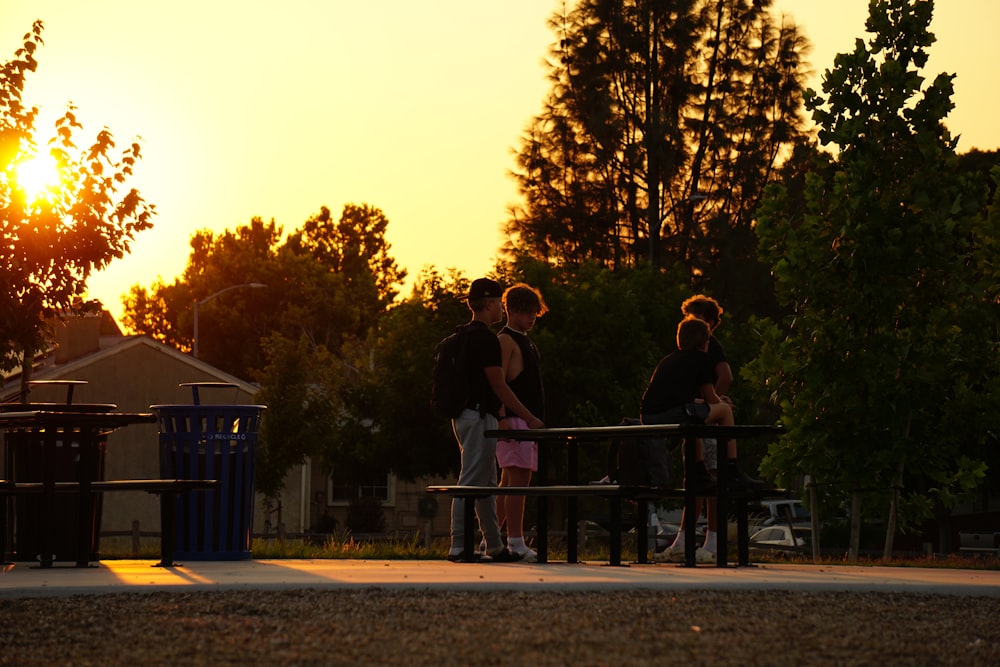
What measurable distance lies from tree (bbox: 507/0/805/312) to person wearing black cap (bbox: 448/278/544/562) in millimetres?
37937

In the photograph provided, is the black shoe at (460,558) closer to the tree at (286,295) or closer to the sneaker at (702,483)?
the sneaker at (702,483)

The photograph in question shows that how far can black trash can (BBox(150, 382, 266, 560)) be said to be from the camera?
40.4ft

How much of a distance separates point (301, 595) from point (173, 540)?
3252mm

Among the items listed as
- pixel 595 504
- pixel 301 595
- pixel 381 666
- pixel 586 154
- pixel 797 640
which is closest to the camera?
pixel 381 666

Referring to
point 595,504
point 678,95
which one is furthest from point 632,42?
point 595,504

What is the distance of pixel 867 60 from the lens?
18031mm

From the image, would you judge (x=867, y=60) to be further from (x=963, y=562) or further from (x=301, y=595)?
(x=301, y=595)

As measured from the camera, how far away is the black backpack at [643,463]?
38.1 ft

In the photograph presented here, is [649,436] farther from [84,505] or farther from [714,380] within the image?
[84,505]

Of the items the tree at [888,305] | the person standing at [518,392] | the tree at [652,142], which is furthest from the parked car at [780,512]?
the person standing at [518,392]

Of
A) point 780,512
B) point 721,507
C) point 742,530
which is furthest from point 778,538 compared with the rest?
point 721,507

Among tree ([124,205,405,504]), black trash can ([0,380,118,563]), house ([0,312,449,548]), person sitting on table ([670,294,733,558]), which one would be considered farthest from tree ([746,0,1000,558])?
tree ([124,205,405,504])

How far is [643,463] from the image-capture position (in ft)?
38.3

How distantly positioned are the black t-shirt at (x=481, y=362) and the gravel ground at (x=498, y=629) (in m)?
2.99
